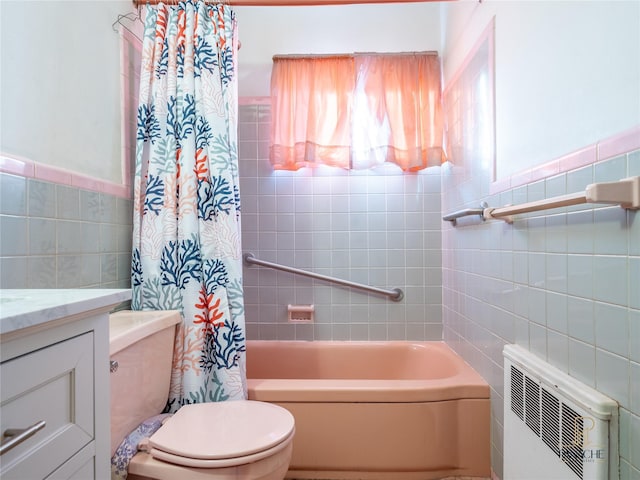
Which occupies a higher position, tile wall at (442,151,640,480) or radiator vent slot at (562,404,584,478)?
tile wall at (442,151,640,480)

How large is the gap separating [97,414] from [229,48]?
142 centimetres

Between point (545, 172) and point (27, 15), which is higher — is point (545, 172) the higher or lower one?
the lower one

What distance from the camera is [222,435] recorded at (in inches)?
41.0

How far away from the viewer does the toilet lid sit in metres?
0.97

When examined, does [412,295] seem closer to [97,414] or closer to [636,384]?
[636,384]

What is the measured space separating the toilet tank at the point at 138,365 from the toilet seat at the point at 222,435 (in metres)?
0.12

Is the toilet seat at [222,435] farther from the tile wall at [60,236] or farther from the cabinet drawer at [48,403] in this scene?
the tile wall at [60,236]

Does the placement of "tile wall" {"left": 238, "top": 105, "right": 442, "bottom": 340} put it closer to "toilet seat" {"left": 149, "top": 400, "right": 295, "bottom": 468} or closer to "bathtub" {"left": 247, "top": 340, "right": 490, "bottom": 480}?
"bathtub" {"left": 247, "top": 340, "right": 490, "bottom": 480}

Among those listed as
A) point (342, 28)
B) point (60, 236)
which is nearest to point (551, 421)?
point (60, 236)

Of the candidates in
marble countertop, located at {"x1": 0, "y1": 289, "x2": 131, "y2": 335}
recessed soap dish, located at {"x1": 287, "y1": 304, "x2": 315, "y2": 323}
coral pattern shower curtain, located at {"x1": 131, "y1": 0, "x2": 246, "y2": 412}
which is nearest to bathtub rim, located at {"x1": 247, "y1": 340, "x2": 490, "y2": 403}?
coral pattern shower curtain, located at {"x1": 131, "y1": 0, "x2": 246, "y2": 412}

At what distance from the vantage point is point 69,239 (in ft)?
3.87

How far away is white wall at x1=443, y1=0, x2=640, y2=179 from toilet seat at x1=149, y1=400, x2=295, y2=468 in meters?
1.18

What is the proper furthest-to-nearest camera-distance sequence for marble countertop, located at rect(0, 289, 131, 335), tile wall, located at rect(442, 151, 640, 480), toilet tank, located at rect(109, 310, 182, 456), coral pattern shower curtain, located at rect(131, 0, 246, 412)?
coral pattern shower curtain, located at rect(131, 0, 246, 412) → toilet tank, located at rect(109, 310, 182, 456) → tile wall, located at rect(442, 151, 640, 480) → marble countertop, located at rect(0, 289, 131, 335)

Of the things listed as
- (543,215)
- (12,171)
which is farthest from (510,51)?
(12,171)
